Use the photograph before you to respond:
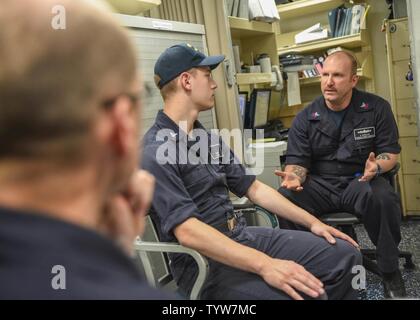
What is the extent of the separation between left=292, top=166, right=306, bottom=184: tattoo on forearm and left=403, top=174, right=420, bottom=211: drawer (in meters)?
1.34

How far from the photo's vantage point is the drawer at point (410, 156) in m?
3.10

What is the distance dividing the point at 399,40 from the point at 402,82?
0.31 m

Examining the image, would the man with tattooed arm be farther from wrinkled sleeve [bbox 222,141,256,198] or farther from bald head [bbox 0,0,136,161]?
bald head [bbox 0,0,136,161]

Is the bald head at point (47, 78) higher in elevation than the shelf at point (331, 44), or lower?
lower

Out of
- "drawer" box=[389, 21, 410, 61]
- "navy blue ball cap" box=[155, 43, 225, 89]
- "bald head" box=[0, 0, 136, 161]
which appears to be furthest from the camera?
"drawer" box=[389, 21, 410, 61]

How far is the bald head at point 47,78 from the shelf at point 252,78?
2.26m

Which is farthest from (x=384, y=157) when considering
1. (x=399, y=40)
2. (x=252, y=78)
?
(x=399, y=40)

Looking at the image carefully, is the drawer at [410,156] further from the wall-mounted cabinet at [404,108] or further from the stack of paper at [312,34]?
the stack of paper at [312,34]

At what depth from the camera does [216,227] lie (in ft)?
5.11

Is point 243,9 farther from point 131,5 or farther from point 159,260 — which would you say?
point 159,260

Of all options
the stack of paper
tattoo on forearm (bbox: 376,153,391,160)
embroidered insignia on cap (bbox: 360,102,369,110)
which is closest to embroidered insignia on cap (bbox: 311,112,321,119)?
embroidered insignia on cap (bbox: 360,102,369,110)

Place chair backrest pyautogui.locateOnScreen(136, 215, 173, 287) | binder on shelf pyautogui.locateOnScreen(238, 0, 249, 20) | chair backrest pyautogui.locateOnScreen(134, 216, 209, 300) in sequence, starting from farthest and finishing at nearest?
binder on shelf pyautogui.locateOnScreen(238, 0, 249, 20), chair backrest pyautogui.locateOnScreen(136, 215, 173, 287), chair backrest pyautogui.locateOnScreen(134, 216, 209, 300)

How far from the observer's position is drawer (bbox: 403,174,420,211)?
10.3ft

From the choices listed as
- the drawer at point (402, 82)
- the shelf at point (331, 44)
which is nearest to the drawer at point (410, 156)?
the drawer at point (402, 82)
